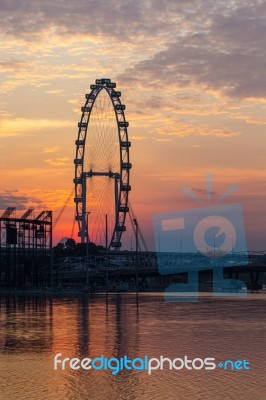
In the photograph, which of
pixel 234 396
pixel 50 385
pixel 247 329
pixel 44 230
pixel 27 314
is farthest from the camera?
pixel 44 230

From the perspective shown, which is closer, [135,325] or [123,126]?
[135,325]

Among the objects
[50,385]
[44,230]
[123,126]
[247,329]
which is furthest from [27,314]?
[123,126]

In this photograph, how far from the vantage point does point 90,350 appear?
3931cm

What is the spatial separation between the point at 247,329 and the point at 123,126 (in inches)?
4834

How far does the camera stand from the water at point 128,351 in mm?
27906

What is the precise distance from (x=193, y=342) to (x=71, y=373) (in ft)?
42.6

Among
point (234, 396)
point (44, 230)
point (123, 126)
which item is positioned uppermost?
point (123, 126)

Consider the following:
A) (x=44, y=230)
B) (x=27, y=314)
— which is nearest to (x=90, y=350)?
(x=27, y=314)

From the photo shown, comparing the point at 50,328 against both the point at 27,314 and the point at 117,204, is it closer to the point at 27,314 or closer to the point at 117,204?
the point at 27,314

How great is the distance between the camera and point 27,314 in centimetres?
6956

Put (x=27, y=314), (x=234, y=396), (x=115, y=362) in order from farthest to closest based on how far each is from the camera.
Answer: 1. (x=27, y=314)
2. (x=115, y=362)
3. (x=234, y=396)

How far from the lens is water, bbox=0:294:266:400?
27.9 meters

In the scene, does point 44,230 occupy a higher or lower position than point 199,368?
higher

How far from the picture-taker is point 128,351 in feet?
Answer: 127
